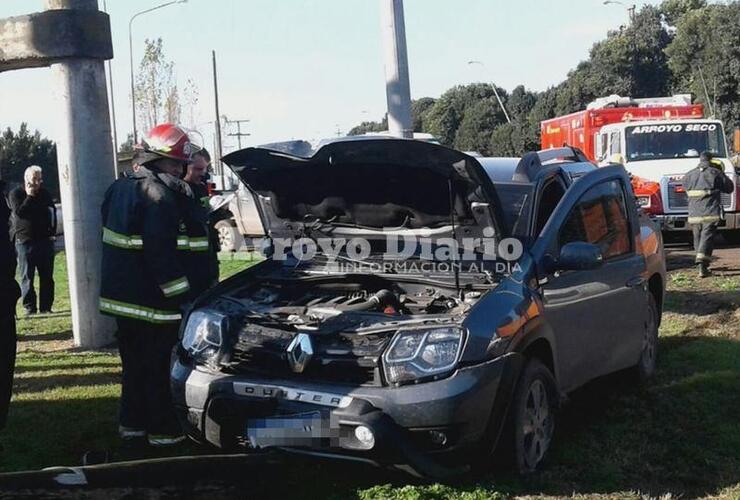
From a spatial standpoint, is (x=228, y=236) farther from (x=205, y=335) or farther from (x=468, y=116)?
(x=468, y=116)

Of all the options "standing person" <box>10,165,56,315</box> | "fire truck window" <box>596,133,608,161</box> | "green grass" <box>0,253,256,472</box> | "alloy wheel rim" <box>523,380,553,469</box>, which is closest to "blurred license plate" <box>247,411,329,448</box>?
"alloy wheel rim" <box>523,380,553,469</box>

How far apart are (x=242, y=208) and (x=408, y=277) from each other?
14.7 m

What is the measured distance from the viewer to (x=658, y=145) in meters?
17.2

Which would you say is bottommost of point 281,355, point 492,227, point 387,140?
point 281,355

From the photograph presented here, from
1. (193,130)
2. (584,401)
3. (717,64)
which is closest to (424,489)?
(584,401)

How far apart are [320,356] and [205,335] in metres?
0.71

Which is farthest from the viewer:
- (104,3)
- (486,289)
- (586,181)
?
(104,3)

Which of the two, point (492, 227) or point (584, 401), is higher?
point (492, 227)

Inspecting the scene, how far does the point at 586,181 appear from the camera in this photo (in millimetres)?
5773

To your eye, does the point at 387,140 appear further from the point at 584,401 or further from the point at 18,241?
the point at 18,241

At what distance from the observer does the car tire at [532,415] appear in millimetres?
4543

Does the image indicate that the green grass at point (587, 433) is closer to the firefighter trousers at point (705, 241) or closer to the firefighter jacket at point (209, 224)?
the firefighter jacket at point (209, 224)

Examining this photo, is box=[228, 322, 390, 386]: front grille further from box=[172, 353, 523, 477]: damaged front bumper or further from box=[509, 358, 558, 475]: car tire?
box=[509, 358, 558, 475]: car tire

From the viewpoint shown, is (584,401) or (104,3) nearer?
(584,401)
